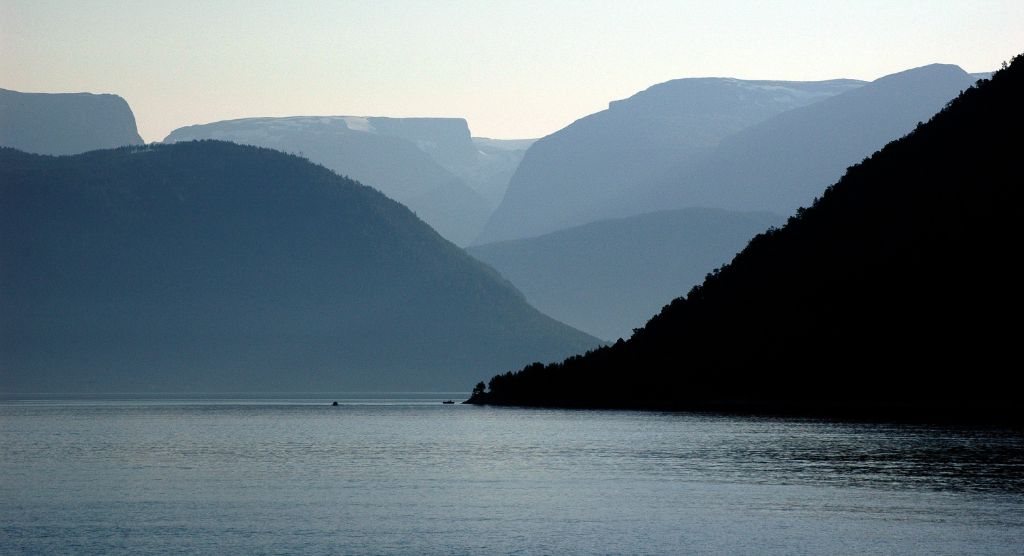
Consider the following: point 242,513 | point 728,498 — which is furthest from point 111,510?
point 728,498

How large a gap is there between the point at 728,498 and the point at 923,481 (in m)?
17.7

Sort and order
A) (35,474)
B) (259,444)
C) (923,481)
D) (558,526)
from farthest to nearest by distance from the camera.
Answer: (259,444)
(35,474)
(923,481)
(558,526)

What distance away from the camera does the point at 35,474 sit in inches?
4555

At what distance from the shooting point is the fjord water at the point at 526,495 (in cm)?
7650

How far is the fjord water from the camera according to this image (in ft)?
251

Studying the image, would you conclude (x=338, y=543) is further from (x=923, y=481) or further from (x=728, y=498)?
(x=923, y=481)

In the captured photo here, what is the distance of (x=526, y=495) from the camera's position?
99500mm

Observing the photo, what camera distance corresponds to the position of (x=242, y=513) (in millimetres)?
88875

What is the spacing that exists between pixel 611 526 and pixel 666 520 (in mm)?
4016

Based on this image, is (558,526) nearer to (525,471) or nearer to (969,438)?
(525,471)

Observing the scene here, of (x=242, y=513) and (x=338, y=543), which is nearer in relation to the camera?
(x=338, y=543)

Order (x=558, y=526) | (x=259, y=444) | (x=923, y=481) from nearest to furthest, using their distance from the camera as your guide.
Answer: (x=558, y=526), (x=923, y=481), (x=259, y=444)

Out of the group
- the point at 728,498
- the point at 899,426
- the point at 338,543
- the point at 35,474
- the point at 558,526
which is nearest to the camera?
the point at 338,543

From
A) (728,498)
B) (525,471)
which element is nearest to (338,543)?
(728,498)
